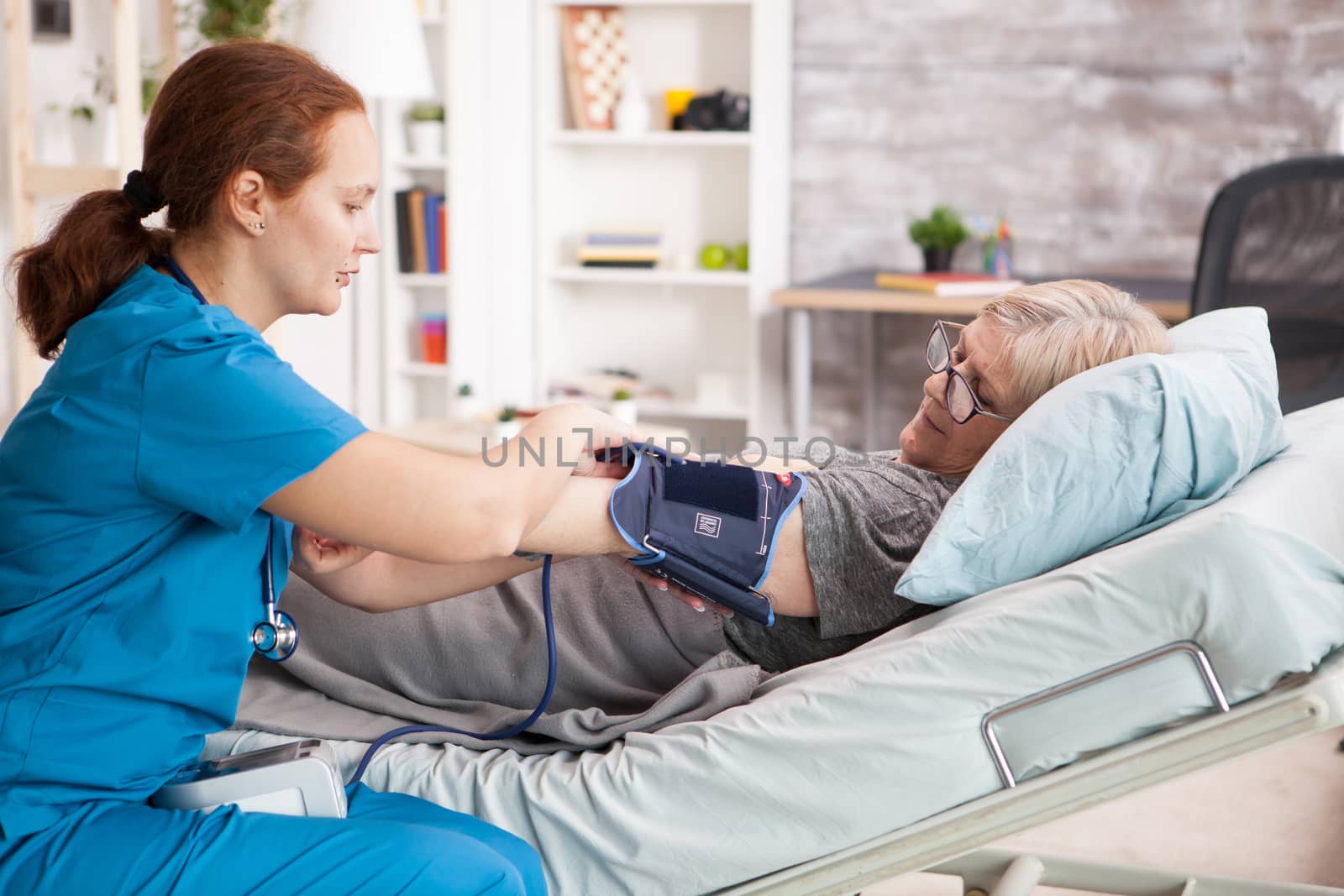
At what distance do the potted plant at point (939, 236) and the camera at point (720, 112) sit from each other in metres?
0.62

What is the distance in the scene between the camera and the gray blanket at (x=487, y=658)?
60.4 inches

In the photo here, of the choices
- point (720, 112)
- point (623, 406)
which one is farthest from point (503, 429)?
point (720, 112)

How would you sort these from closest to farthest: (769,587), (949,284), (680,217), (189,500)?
(189,500) → (769,587) → (949,284) → (680,217)

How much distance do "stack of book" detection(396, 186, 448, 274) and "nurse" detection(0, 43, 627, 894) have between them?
266cm

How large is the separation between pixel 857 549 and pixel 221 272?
2.40 ft

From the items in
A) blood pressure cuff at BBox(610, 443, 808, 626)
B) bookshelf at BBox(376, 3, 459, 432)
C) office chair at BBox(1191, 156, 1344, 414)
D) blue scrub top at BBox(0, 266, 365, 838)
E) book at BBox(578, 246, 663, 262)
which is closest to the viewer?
blue scrub top at BBox(0, 266, 365, 838)

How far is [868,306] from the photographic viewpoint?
134 inches

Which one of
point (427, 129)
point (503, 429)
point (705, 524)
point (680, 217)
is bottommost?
point (503, 429)

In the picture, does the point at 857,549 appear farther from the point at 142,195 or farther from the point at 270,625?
the point at 142,195

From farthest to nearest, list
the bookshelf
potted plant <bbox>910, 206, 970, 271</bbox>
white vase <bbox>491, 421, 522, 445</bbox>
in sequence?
1. the bookshelf
2. potted plant <bbox>910, 206, 970, 271</bbox>
3. white vase <bbox>491, 421, 522, 445</bbox>

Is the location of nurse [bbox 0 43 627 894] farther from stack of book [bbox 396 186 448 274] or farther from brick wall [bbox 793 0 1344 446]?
brick wall [bbox 793 0 1344 446]

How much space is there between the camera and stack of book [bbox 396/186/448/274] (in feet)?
12.8

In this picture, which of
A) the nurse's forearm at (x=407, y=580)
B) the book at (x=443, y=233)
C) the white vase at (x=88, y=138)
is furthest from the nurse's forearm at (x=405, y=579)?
the book at (x=443, y=233)

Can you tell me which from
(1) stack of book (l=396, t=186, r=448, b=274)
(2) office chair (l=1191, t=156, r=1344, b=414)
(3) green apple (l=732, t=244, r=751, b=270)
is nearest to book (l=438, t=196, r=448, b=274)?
(1) stack of book (l=396, t=186, r=448, b=274)
